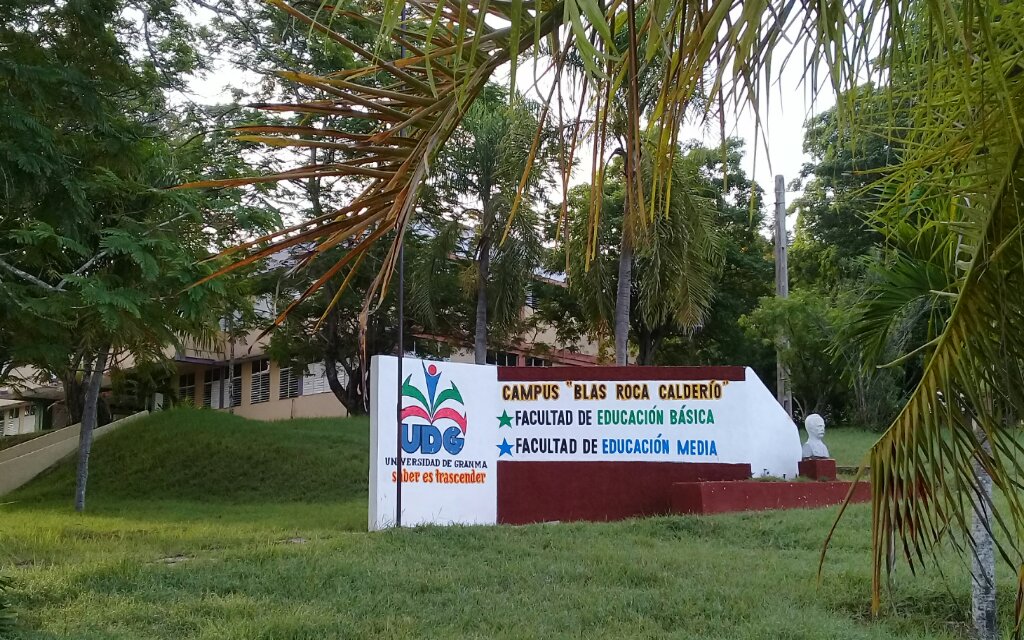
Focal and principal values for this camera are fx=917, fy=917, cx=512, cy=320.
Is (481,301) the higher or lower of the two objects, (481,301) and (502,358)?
the higher

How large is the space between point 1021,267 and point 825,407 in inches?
943

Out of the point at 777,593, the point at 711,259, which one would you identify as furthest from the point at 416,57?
the point at 711,259

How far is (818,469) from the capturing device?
1291 centimetres

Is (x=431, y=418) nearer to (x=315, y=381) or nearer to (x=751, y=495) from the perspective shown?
(x=751, y=495)

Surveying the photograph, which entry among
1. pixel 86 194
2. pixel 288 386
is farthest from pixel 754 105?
pixel 288 386

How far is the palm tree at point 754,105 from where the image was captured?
1.37 meters

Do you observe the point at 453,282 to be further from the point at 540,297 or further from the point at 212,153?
the point at 212,153

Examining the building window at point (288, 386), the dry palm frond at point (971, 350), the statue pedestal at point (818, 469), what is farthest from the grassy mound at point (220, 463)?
the dry palm frond at point (971, 350)

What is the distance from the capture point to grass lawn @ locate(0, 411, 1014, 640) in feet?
19.5

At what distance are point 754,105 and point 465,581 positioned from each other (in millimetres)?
6536

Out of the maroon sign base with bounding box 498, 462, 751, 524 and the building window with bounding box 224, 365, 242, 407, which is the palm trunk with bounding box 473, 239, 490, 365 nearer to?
the maroon sign base with bounding box 498, 462, 751, 524

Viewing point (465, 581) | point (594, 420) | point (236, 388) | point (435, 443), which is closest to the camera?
point (465, 581)

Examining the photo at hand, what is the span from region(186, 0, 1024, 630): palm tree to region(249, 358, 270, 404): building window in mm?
31017

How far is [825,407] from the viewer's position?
2483 cm
